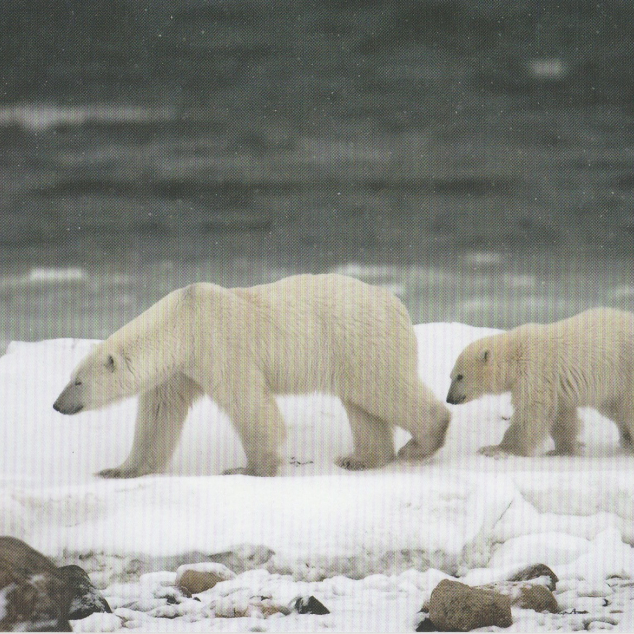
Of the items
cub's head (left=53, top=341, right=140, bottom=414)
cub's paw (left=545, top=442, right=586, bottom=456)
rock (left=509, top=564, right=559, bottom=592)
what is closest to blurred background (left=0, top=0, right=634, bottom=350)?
cub's head (left=53, top=341, right=140, bottom=414)

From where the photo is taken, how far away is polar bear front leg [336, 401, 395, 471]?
13.7 ft

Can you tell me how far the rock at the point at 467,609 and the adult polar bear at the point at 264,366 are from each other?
4.85ft

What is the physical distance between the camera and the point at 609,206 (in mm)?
3893

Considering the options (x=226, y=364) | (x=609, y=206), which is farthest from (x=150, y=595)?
(x=609, y=206)

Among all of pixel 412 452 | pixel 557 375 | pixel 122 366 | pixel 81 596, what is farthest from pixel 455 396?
pixel 81 596

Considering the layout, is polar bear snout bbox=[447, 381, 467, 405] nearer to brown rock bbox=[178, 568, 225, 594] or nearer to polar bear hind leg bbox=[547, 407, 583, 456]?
polar bear hind leg bbox=[547, 407, 583, 456]

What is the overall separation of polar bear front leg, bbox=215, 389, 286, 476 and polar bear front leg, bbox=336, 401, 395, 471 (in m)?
0.44

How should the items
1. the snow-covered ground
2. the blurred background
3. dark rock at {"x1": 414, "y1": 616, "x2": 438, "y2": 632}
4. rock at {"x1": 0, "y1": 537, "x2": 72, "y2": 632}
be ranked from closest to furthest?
→ rock at {"x1": 0, "y1": 537, "x2": 72, "y2": 632} → dark rock at {"x1": 414, "y1": 616, "x2": 438, "y2": 632} → the snow-covered ground → the blurred background

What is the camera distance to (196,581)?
2695mm

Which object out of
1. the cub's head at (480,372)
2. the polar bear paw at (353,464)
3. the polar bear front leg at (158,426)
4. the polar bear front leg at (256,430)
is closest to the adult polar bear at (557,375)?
the cub's head at (480,372)

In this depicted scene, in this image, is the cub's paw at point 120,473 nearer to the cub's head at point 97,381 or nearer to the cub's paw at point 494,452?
the cub's head at point 97,381

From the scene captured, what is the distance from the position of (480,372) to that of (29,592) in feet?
8.32

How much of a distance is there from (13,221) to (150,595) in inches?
76.9

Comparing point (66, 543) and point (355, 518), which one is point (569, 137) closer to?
point (355, 518)
